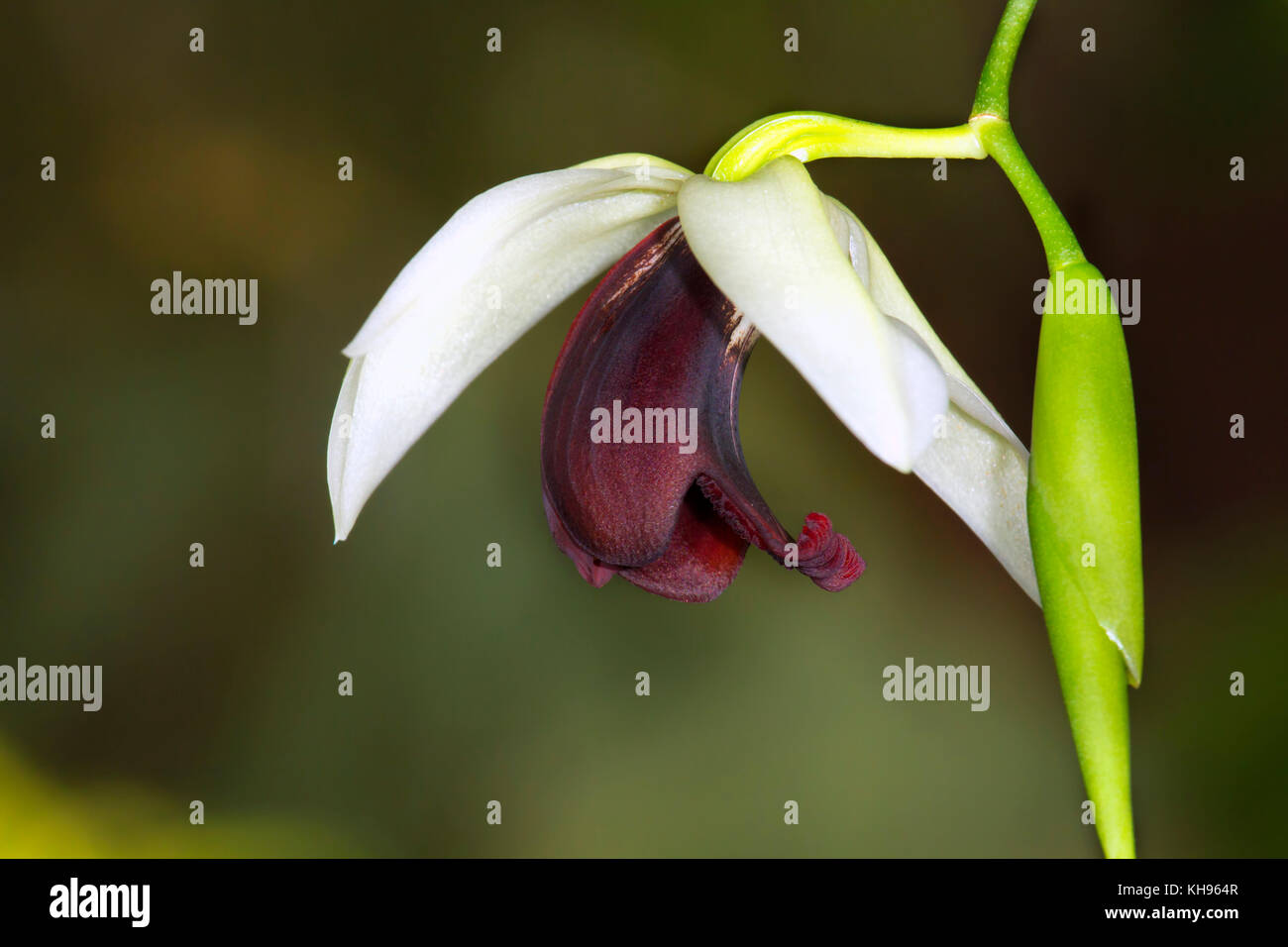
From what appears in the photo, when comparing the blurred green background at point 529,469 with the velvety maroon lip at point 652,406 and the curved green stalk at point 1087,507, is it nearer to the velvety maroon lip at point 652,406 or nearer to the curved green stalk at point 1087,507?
the velvety maroon lip at point 652,406

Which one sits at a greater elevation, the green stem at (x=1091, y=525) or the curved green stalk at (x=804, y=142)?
the curved green stalk at (x=804, y=142)

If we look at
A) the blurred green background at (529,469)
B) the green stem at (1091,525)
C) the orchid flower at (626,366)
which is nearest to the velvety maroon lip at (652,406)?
the orchid flower at (626,366)

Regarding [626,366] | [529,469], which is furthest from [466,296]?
[529,469]

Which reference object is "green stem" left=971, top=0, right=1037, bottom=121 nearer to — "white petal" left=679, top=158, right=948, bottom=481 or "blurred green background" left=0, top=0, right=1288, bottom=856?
"white petal" left=679, top=158, right=948, bottom=481

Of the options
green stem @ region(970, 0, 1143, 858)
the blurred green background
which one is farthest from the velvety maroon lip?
the blurred green background

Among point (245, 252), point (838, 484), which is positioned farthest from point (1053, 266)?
point (245, 252)

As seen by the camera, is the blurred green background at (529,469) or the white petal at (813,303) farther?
the blurred green background at (529,469)

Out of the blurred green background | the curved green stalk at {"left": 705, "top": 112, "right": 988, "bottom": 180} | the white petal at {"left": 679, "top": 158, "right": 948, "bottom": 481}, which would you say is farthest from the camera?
the blurred green background

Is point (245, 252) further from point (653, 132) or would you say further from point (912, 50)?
point (912, 50)
